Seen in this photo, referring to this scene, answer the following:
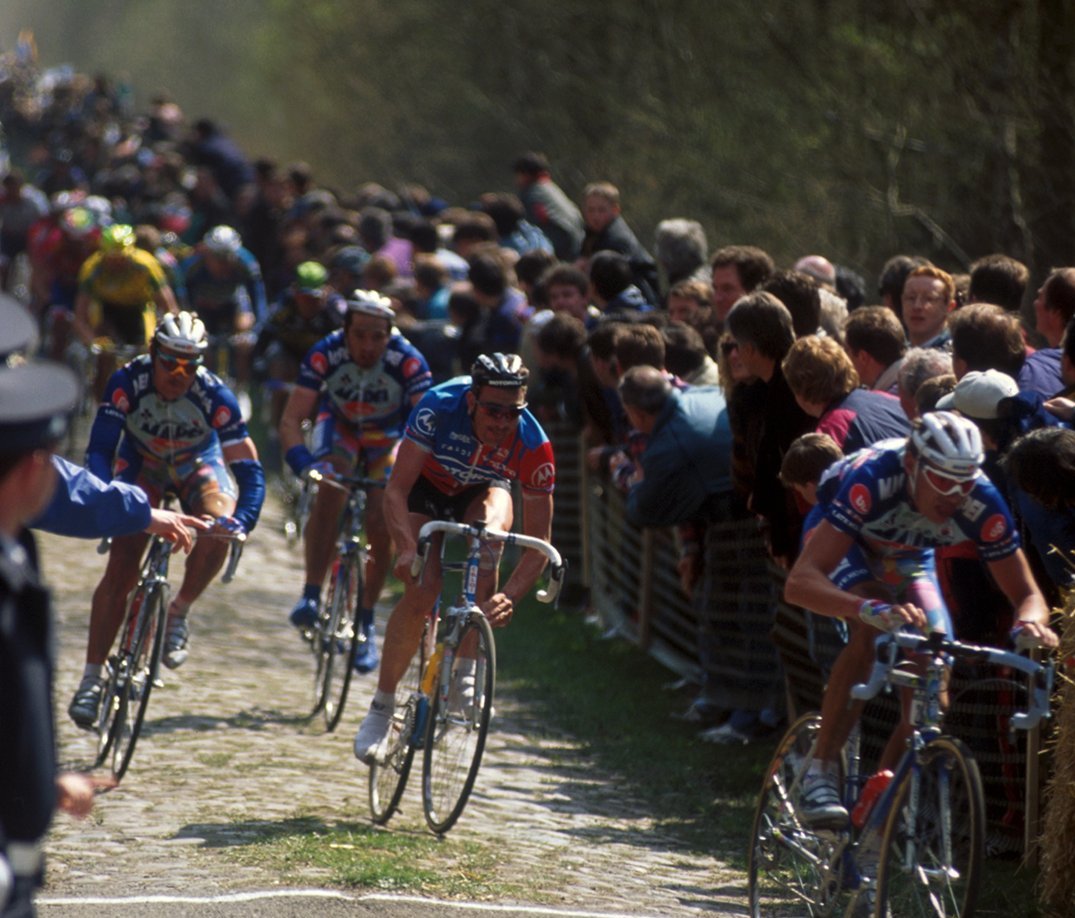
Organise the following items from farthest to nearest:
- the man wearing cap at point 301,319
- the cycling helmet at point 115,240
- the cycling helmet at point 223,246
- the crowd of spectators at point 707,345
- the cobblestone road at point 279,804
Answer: the cycling helmet at point 223,246 → the cycling helmet at point 115,240 → the man wearing cap at point 301,319 → the crowd of spectators at point 707,345 → the cobblestone road at point 279,804

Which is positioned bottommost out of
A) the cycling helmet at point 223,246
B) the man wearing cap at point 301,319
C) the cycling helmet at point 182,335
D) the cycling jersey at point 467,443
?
the cycling jersey at point 467,443

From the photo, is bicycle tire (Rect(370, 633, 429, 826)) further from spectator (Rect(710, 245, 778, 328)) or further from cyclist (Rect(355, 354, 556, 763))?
spectator (Rect(710, 245, 778, 328))

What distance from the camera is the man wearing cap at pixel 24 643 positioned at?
3.92 metres

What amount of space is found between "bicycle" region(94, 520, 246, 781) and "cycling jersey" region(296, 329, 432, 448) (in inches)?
79.9

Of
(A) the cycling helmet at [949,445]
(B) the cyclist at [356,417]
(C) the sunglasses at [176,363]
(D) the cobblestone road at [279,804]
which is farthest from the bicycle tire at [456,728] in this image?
(B) the cyclist at [356,417]

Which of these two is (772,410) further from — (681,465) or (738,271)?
→ (738,271)

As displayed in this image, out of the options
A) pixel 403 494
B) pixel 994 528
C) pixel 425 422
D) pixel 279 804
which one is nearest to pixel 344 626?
pixel 279 804

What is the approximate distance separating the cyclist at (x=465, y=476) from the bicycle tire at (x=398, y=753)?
2.4 inches

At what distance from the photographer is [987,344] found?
851 centimetres

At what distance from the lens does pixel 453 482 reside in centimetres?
921

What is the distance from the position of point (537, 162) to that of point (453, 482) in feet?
29.4

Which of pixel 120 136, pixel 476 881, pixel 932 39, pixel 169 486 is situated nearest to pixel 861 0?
pixel 932 39

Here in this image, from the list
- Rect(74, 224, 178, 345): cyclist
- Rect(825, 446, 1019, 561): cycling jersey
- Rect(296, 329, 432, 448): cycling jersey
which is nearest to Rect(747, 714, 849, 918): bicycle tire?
Rect(825, 446, 1019, 561): cycling jersey

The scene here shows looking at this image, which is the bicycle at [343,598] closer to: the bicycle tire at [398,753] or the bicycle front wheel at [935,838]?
the bicycle tire at [398,753]
